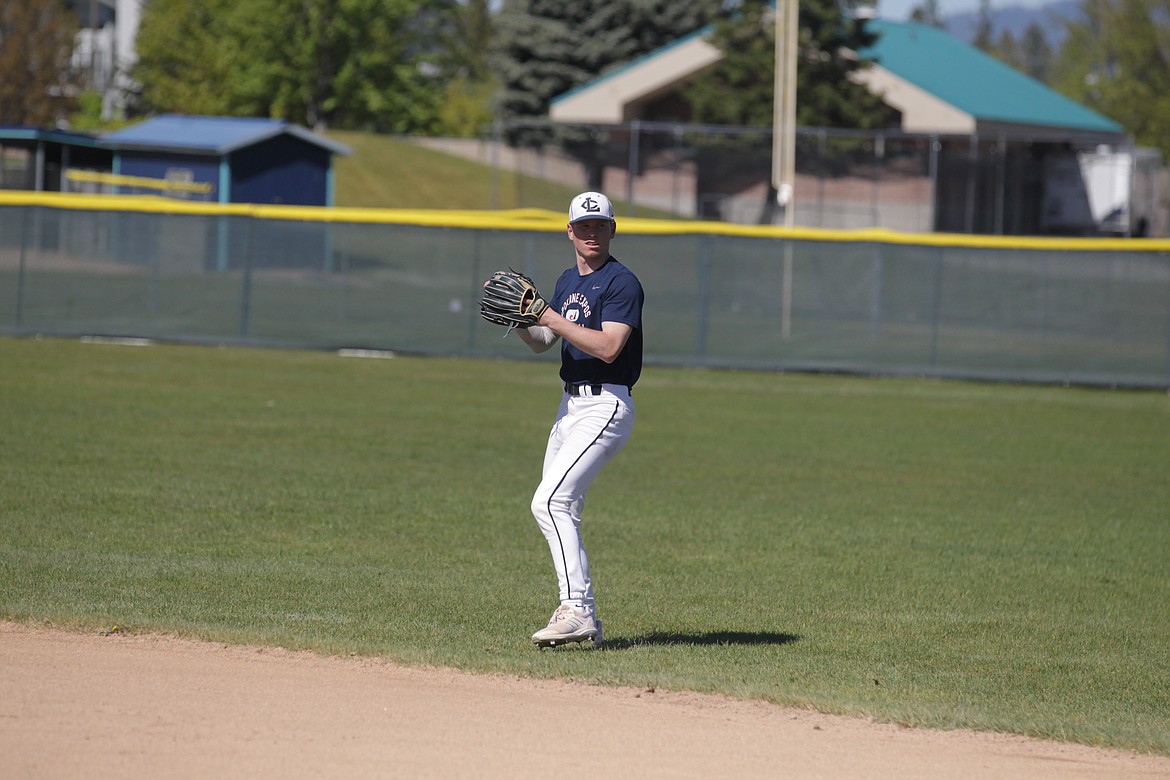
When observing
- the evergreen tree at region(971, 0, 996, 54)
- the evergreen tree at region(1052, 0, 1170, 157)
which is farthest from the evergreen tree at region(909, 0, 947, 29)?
the evergreen tree at region(1052, 0, 1170, 157)

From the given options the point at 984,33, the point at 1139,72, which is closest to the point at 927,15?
the point at 984,33

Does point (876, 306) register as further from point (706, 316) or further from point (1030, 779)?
point (1030, 779)

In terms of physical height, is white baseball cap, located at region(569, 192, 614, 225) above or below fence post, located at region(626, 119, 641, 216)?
below

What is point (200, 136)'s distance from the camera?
31.7 metres

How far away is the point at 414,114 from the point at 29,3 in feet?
56.1

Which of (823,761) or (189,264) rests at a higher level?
(189,264)

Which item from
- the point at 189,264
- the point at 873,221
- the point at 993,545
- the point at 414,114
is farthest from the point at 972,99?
the point at 993,545

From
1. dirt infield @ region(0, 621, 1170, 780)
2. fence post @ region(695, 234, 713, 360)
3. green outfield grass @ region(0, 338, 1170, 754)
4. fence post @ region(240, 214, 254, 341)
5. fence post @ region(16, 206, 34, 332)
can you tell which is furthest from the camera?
fence post @ region(240, 214, 254, 341)

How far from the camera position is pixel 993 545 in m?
9.48

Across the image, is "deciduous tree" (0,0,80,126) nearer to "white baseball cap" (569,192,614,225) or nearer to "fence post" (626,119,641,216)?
"fence post" (626,119,641,216)

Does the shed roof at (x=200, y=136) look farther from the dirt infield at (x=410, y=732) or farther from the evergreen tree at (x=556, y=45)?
the dirt infield at (x=410, y=732)

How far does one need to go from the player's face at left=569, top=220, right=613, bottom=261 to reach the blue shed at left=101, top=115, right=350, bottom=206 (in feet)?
82.8

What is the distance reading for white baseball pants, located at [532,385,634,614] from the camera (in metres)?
6.06

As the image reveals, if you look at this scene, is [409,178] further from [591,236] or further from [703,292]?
A: [591,236]
